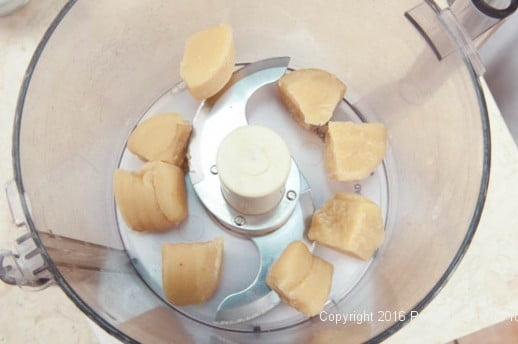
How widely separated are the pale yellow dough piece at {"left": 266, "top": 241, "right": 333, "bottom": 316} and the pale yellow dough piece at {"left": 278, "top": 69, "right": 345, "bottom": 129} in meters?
0.16

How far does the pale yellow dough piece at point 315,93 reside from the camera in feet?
2.07

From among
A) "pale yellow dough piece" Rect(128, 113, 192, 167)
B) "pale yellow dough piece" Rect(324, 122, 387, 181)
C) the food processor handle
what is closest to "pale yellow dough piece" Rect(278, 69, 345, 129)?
"pale yellow dough piece" Rect(324, 122, 387, 181)

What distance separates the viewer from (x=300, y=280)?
1.77 feet

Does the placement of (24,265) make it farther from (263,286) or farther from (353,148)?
(353,148)

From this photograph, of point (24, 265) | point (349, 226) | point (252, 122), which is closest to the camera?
point (24, 265)

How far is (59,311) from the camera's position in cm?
59

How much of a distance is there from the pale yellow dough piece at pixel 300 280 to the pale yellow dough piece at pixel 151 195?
0.13 metres

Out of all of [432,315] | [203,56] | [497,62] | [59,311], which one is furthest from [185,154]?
[497,62]

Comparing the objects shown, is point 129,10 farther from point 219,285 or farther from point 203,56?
point 219,285

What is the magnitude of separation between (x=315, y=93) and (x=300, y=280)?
8.9 inches

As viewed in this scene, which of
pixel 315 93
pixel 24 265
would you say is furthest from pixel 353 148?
pixel 24 265

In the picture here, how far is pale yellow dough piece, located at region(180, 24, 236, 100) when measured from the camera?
0.59 meters

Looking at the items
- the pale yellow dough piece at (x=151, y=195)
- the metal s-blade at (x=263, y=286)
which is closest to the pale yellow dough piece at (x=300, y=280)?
the metal s-blade at (x=263, y=286)

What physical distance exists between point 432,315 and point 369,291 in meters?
0.07
